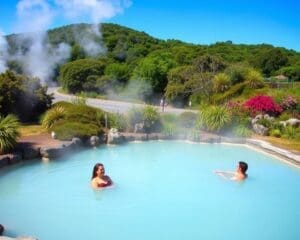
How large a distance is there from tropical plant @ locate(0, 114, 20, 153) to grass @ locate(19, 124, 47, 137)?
2.54 meters

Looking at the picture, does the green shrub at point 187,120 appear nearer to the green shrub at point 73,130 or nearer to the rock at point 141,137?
the rock at point 141,137

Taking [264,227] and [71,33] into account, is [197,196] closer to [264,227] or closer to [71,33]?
[264,227]

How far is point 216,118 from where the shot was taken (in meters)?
17.9

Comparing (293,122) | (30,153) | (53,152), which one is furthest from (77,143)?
(293,122)

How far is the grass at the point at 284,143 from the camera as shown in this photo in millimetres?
14947

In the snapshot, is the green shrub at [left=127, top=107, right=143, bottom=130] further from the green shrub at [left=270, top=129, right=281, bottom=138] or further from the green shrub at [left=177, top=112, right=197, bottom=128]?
the green shrub at [left=270, top=129, right=281, bottom=138]

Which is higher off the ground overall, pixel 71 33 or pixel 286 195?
pixel 71 33

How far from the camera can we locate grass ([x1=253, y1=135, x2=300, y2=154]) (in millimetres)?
14947

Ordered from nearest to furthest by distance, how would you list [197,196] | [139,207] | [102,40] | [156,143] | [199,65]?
[139,207] → [197,196] → [156,143] → [199,65] → [102,40]

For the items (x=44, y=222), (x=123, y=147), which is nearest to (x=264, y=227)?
(x=44, y=222)

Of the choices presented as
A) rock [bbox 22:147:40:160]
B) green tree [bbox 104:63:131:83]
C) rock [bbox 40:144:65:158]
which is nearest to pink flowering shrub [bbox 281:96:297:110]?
rock [bbox 40:144:65:158]

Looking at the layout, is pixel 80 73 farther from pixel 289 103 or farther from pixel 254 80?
pixel 289 103

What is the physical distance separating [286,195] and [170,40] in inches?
2184

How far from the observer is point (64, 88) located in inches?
Result: 1880
